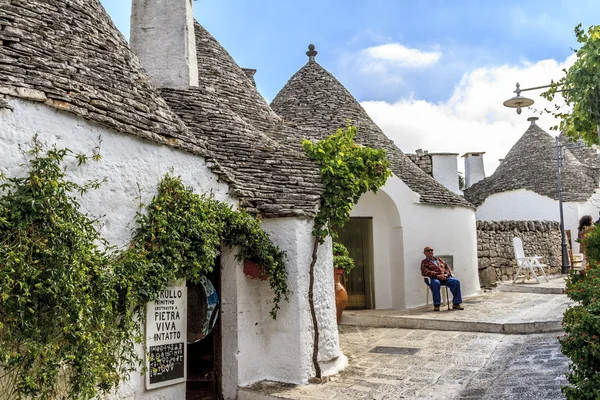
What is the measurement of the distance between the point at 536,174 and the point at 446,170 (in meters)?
8.28

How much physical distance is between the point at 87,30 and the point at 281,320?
3.77 m

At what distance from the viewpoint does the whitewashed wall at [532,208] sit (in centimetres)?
2088

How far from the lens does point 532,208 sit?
2177cm

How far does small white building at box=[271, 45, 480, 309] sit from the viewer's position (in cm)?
1190

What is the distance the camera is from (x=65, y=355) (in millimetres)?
3959

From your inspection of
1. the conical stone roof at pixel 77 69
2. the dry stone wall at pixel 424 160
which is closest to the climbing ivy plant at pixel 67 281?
the conical stone roof at pixel 77 69

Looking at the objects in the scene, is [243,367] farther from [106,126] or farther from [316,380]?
[106,126]

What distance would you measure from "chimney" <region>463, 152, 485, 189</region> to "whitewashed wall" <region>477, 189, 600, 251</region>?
307 cm

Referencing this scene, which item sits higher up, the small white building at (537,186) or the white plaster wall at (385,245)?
the small white building at (537,186)

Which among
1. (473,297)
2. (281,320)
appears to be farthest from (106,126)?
(473,297)

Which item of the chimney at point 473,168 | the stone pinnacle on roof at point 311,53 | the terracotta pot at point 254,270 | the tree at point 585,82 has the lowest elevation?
the terracotta pot at point 254,270

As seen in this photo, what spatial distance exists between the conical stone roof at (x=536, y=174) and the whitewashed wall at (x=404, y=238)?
415 inches

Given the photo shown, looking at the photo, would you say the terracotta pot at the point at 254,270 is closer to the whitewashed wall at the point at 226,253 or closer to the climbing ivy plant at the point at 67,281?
the whitewashed wall at the point at 226,253

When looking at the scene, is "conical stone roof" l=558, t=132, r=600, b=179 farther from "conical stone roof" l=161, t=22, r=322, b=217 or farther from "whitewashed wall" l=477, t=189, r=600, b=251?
"conical stone roof" l=161, t=22, r=322, b=217
